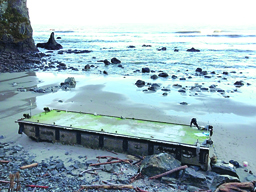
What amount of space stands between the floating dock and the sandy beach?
0.34 m

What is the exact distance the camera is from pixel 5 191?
6.64 metres

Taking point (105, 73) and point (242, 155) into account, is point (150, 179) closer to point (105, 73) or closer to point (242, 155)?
point (242, 155)

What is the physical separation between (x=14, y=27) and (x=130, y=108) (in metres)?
30.0

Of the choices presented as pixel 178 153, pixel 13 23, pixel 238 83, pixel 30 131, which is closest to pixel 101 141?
pixel 178 153

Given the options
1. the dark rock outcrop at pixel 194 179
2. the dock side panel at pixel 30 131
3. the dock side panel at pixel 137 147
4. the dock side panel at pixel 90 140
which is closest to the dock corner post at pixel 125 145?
the dock side panel at pixel 137 147

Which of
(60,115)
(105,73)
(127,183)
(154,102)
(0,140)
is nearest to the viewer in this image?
(127,183)

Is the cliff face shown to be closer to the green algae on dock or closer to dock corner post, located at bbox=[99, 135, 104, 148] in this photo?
the green algae on dock

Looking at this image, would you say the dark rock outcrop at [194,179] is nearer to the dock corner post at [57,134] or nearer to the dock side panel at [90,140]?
the dock side panel at [90,140]

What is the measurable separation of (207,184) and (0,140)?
7752 millimetres

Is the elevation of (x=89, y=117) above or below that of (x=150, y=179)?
above

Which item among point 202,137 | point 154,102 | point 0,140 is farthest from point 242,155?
point 0,140

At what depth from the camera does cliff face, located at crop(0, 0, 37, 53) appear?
3501cm

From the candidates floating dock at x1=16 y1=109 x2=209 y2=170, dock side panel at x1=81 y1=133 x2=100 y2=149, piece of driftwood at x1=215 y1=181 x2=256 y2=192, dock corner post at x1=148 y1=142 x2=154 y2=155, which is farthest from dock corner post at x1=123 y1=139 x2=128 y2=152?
piece of driftwood at x1=215 y1=181 x2=256 y2=192

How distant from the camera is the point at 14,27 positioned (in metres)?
37.3
